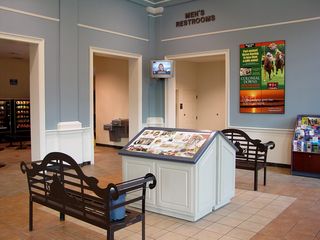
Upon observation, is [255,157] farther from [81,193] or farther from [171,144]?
[81,193]

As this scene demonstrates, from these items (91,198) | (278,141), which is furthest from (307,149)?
(91,198)

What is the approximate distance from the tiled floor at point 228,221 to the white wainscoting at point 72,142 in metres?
1.29

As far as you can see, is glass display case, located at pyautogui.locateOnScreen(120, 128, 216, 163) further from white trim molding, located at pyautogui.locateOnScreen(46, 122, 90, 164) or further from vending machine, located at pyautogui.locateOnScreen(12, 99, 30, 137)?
vending machine, located at pyautogui.locateOnScreen(12, 99, 30, 137)

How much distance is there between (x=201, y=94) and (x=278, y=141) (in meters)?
4.58

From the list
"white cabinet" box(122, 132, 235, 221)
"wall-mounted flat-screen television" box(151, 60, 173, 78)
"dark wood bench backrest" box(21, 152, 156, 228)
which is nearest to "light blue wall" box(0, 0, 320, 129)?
"wall-mounted flat-screen television" box(151, 60, 173, 78)

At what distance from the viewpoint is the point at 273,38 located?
24.0 feet

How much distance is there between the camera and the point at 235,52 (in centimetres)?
788

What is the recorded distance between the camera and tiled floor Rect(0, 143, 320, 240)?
144 inches

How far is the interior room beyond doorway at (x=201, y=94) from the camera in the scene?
1091 cm

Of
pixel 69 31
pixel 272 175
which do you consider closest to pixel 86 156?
pixel 69 31

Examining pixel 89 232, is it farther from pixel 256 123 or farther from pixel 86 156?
pixel 256 123

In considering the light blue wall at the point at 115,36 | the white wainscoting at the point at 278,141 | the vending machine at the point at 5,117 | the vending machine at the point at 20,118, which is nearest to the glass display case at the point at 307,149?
the white wainscoting at the point at 278,141

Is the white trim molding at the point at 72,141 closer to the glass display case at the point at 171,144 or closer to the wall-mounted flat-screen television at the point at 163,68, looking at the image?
the wall-mounted flat-screen television at the point at 163,68

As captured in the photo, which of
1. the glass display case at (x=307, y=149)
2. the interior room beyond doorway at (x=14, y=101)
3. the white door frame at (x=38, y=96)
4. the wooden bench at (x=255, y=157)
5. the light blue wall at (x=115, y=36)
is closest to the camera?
the wooden bench at (x=255, y=157)
